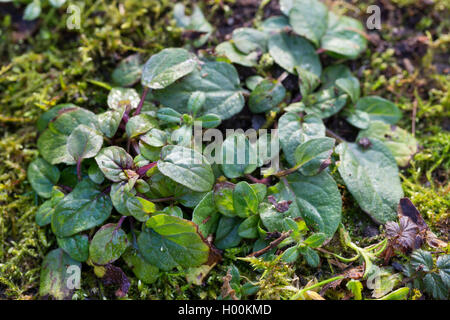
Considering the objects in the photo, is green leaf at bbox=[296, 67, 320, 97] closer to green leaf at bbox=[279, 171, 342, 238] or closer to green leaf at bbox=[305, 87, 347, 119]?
green leaf at bbox=[305, 87, 347, 119]

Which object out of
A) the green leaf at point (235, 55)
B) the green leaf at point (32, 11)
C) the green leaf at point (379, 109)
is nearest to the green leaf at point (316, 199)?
the green leaf at point (379, 109)

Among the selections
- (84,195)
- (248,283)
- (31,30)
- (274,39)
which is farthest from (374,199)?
(31,30)

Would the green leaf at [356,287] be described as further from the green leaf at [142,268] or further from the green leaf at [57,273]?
the green leaf at [57,273]

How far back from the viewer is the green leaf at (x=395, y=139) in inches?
86.7

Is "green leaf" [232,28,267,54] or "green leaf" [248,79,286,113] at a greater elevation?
"green leaf" [232,28,267,54]

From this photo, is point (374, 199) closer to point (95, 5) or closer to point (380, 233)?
point (380, 233)

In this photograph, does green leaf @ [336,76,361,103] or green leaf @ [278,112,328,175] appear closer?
green leaf @ [278,112,328,175]

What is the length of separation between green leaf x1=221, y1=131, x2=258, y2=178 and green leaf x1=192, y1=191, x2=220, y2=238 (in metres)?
0.16

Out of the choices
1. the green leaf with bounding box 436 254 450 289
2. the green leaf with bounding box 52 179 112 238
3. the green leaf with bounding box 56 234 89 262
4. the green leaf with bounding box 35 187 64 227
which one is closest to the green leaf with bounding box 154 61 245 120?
the green leaf with bounding box 52 179 112 238

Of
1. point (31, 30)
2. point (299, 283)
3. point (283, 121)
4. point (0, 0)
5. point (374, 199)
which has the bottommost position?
point (299, 283)

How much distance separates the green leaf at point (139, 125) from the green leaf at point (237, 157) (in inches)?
16.6

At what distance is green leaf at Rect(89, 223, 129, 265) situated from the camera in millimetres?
1830

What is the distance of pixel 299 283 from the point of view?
1875 mm
